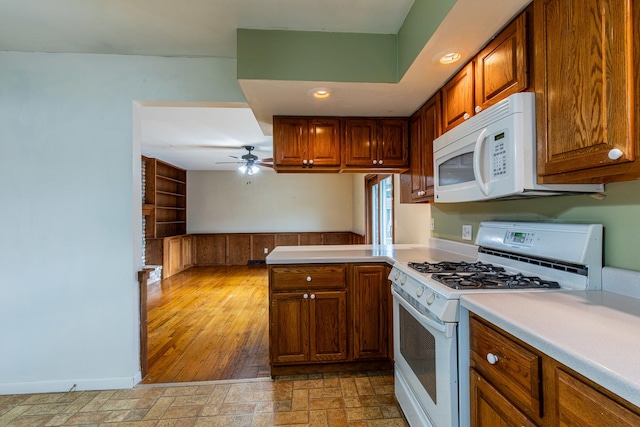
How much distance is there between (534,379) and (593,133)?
2.48 feet

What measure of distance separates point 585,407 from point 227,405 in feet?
6.21

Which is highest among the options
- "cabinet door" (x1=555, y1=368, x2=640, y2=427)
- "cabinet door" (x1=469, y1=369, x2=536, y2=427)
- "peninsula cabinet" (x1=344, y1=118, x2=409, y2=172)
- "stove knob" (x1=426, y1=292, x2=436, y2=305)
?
"peninsula cabinet" (x1=344, y1=118, x2=409, y2=172)

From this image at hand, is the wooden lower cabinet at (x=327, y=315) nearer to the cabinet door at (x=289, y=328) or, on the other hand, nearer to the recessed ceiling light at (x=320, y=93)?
the cabinet door at (x=289, y=328)

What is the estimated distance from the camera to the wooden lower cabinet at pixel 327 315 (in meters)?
2.21

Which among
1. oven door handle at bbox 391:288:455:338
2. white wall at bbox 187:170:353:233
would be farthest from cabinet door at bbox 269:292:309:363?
white wall at bbox 187:170:353:233

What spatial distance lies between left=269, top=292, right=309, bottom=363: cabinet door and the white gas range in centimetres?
72

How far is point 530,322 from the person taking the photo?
0.85m

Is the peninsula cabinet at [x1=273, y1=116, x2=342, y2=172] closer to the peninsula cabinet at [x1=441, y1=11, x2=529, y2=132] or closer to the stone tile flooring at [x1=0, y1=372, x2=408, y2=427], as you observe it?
the peninsula cabinet at [x1=441, y1=11, x2=529, y2=132]

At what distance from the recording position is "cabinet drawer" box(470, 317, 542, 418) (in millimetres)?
816

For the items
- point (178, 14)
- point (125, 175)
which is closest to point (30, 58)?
point (125, 175)

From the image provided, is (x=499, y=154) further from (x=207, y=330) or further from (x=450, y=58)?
(x=207, y=330)

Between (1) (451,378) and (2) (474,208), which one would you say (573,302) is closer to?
(1) (451,378)

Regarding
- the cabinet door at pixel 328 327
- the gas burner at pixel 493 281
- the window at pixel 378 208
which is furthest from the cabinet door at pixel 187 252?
the gas burner at pixel 493 281

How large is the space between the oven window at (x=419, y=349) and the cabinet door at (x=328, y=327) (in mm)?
563
